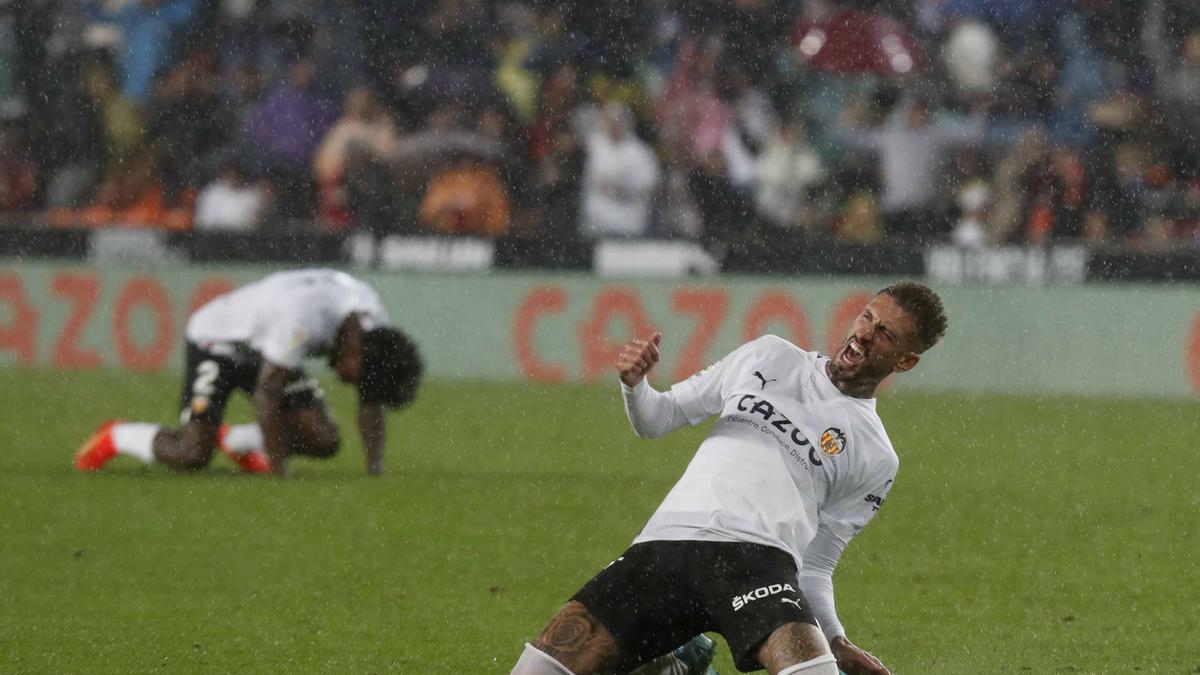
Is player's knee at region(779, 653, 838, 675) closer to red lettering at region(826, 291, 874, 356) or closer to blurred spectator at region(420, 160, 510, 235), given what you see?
red lettering at region(826, 291, 874, 356)

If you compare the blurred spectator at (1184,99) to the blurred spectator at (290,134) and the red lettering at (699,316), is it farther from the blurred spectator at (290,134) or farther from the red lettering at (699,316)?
the blurred spectator at (290,134)

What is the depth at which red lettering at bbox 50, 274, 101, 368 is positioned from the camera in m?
15.9

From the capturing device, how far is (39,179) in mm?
17859

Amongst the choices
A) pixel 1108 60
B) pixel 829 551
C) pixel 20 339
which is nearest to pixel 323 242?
pixel 20 339

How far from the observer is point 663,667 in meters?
5.61

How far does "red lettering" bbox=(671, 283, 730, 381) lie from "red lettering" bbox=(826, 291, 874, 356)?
31.7 inches

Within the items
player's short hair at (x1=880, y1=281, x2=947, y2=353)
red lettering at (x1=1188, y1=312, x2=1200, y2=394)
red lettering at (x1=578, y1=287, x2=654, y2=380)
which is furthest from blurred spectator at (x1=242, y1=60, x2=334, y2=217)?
player's short hair at (x1=880, y1=281, x2=947, y2=353)

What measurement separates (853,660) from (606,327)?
33.1 ft

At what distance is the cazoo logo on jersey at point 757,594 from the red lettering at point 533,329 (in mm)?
10340

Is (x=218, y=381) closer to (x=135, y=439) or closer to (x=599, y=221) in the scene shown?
(x=135, y=439)

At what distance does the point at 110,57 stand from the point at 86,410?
5178 millimetres

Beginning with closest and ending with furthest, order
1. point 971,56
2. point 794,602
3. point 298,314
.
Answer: point 794,602, point 298,314, point 971,56

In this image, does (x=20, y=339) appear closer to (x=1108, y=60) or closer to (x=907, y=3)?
(x=907, y=3)

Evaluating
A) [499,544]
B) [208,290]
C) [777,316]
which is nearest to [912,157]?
[777,316]
